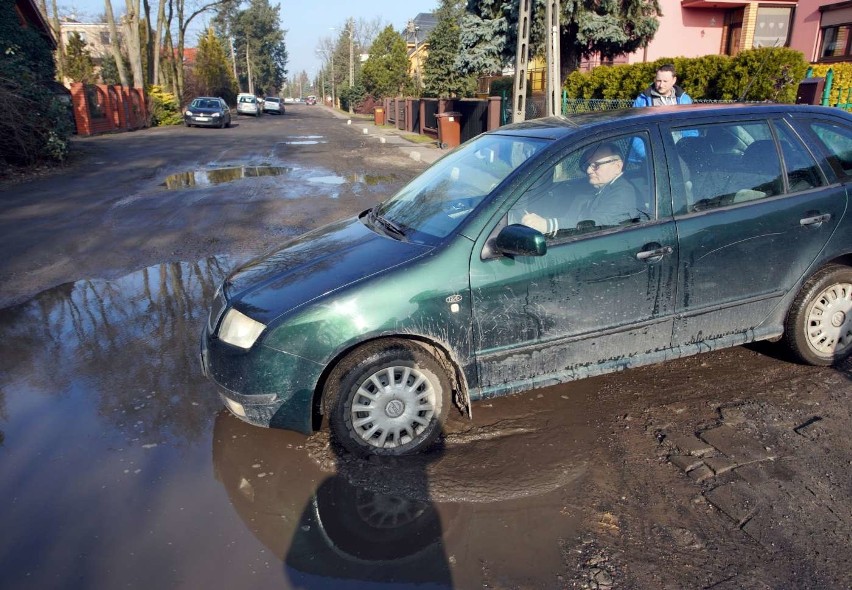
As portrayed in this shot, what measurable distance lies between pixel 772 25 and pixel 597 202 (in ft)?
83.6

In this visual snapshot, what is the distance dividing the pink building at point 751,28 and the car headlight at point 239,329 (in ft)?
72.9

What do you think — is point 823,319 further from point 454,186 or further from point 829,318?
point 454,186

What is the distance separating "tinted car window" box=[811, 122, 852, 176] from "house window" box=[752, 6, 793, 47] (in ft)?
76.5

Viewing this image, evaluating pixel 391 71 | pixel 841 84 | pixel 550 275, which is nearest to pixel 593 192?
pixel 550 275

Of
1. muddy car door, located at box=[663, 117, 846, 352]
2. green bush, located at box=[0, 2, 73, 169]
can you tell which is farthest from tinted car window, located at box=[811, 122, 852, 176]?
green bush, located at box=[0, 2, 73, 169]

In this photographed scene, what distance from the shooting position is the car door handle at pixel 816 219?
3904 mm

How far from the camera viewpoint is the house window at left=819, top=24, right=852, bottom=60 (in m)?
20.6

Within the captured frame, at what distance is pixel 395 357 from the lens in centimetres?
327

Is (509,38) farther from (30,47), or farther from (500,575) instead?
(500,575)

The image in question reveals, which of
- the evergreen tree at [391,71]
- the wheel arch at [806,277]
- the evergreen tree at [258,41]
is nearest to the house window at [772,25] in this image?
the wheel arch at [806,277]

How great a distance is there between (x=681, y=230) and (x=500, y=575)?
2.26m

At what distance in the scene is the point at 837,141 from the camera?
420cm

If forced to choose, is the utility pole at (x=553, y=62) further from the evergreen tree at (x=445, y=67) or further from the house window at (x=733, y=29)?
the evergreen tree at (x=445, y=67)

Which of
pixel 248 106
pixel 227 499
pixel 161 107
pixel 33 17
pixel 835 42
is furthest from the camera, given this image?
pixel 248 106
